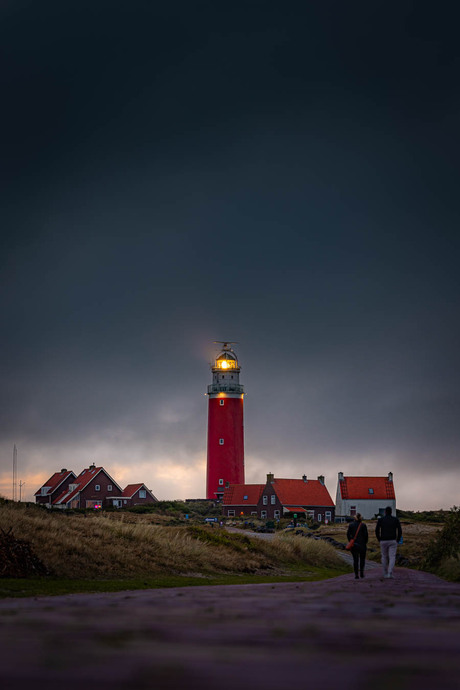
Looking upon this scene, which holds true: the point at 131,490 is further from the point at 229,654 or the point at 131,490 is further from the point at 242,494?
the point at 229,654

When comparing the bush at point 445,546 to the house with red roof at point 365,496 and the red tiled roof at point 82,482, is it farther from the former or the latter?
the red tiled roof at point 82,482

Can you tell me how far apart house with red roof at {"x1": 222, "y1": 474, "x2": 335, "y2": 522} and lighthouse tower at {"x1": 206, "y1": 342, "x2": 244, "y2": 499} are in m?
2.20

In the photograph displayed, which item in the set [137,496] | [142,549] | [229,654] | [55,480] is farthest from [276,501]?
[229,654]

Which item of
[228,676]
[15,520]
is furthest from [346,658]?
[15,520]

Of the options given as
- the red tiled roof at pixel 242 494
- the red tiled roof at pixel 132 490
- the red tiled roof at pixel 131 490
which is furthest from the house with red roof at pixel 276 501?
the red tiled roof at pixel 131 490

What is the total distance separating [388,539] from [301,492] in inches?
2819

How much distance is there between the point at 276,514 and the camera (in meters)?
84.8

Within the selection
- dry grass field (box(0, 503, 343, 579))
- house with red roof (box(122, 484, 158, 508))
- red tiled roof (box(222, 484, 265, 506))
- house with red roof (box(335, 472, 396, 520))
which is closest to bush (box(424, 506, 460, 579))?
dry grass field (box(0, 503, 343, 579))

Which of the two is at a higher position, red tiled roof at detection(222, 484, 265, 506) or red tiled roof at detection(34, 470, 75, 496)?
red tiled roof at detection(34, 470, 75, 496)

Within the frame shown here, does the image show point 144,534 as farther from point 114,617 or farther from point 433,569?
point 114,617

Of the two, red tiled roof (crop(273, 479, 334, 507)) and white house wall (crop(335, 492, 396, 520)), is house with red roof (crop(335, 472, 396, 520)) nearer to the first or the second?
white house wall (crop(335, 492, 396, 520))

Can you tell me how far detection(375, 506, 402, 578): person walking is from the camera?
57.2 feet

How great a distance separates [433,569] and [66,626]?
77.8ft

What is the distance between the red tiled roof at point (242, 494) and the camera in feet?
284
